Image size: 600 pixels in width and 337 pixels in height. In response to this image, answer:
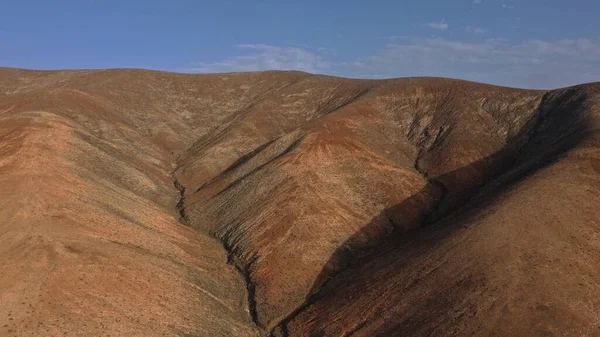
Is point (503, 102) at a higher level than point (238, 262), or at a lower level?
higher

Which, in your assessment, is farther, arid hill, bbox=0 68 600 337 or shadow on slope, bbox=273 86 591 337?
shadow on slope, bbox=273 86 591 337

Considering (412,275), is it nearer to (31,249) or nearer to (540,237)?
(540,237)

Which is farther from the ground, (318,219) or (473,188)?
(473,188)

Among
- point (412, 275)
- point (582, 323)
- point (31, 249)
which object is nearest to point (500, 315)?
point (582, 323)

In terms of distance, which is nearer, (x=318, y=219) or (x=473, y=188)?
(x=318, y=219)

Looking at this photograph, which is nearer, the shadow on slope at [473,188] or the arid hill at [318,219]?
the arid hill at [318,219]
